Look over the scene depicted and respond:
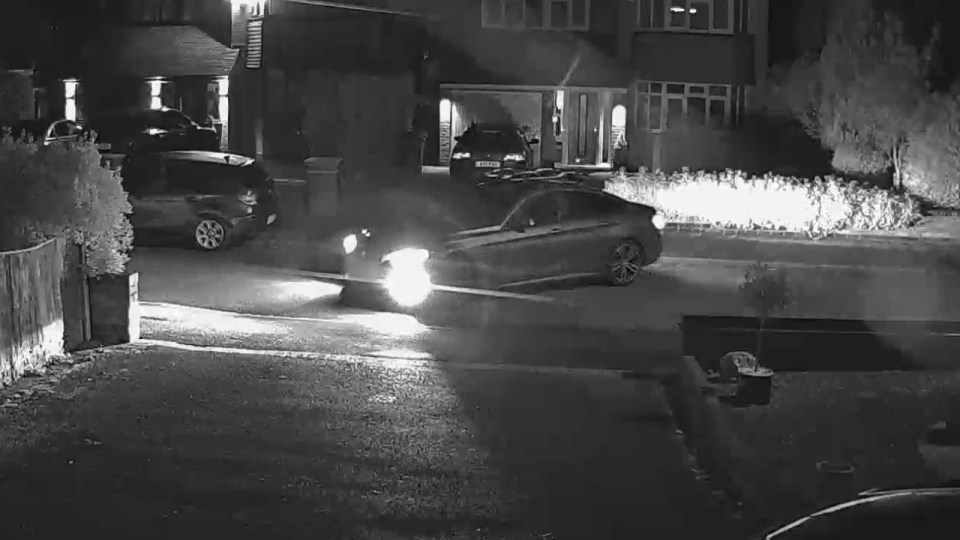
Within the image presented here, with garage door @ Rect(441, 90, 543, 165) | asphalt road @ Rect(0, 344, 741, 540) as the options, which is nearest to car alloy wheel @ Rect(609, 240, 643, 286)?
asphalt road @ Rect(0, 344, 741, 540)

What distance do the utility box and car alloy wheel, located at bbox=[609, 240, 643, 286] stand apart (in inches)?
322

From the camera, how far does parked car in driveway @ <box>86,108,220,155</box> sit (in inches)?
1416

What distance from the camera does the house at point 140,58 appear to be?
4122 centimetres

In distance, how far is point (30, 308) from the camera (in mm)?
11812

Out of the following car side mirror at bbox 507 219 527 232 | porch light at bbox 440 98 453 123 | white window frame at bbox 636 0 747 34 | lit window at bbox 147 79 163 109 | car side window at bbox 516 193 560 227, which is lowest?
car side mirror at bbox 507 219 527 232

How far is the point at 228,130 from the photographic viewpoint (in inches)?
1548

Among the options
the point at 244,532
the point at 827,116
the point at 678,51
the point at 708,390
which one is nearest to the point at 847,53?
the point at 827,116

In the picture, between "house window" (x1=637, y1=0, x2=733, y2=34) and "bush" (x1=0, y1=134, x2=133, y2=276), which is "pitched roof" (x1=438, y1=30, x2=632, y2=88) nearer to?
"house window" (x1=637, y1=0, x2=733, y2=34)

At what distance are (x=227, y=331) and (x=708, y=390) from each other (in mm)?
5791

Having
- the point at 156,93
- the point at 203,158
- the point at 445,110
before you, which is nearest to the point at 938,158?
the point at 203,158

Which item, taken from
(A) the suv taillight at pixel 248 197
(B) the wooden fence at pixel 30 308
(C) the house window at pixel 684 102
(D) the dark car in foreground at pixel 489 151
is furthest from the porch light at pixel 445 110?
(B) the wooden fence at pixel 30 308

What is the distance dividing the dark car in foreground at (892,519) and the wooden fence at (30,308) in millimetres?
8244

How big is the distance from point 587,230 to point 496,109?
2433 cm

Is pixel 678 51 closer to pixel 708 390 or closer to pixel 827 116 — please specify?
pixel 827 116
